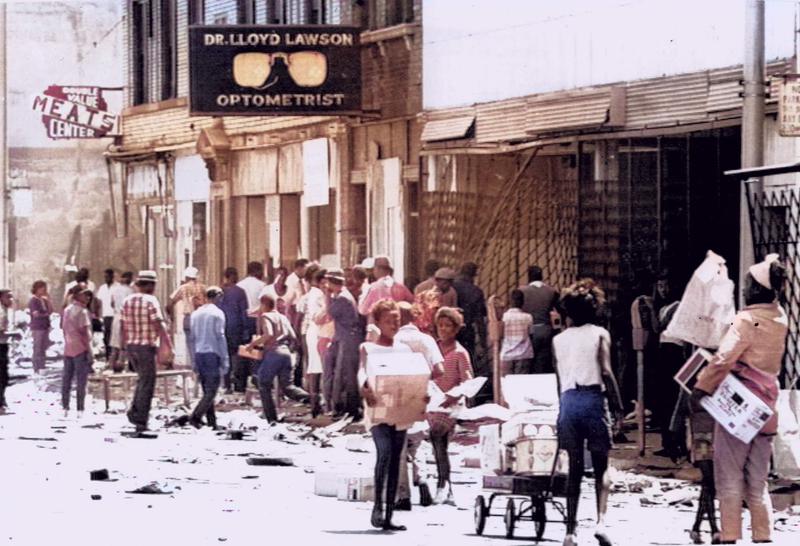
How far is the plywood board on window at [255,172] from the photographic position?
4031 centimetres

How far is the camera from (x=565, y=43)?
1096 inches

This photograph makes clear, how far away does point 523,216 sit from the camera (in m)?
28.8

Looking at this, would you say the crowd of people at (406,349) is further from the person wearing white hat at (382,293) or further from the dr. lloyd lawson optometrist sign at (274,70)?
the dr. lloyd lawson optometrist sign at (274,70)

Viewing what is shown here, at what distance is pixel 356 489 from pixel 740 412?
532 centimetres

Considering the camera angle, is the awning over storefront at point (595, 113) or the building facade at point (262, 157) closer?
the awning over storefront at point (595, 113)

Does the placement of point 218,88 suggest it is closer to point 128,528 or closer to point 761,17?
point 761,17

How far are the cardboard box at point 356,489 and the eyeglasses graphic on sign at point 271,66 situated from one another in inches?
673

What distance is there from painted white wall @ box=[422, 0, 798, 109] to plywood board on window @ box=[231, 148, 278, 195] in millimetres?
7993

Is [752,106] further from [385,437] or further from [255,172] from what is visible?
[255,172]

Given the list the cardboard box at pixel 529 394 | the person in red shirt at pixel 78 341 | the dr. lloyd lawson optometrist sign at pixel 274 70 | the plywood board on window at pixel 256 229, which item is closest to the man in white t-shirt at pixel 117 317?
the plywood board on window at pixel 256 229

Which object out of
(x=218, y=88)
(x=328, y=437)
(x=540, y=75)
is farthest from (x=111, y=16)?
(x=328, y=437)

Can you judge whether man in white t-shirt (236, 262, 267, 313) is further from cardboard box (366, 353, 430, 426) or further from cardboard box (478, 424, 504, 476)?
cardboard box (478, 424, 504, 476)

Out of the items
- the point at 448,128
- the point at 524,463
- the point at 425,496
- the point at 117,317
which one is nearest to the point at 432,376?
the point at 425,496

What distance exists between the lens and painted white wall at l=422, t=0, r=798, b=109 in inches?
933
